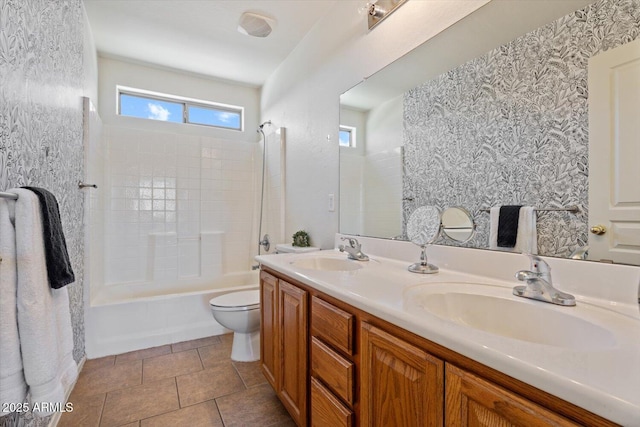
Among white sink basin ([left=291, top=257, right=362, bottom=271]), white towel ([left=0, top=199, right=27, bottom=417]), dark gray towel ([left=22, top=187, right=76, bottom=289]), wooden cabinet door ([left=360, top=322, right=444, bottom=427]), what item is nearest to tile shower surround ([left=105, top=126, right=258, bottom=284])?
white sink basin ([left=291, top=257, right=362, bottom=271])

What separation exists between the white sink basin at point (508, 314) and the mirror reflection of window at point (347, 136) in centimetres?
120

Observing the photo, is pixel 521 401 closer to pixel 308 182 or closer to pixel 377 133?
pixel 377 133

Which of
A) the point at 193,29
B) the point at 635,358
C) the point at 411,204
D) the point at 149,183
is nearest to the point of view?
the point at 635,358

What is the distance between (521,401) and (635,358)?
0.21 meters

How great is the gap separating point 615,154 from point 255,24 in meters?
2.39

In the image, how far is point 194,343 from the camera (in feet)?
8.31

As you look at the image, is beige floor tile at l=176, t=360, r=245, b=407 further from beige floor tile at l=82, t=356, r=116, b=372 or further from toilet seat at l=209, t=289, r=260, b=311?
beige floor tile at l=82, t=356, r=116, b=372

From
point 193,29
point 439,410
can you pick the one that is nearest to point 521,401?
point 439,410

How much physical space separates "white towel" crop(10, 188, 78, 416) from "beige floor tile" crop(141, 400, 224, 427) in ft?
2.68

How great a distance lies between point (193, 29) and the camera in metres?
2.46

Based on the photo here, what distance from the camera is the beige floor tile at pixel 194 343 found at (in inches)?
96.0

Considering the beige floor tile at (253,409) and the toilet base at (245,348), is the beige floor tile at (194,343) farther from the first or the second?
the beige floor tile at (253,409)

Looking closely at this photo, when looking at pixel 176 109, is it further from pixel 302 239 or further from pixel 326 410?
pixel 326 410

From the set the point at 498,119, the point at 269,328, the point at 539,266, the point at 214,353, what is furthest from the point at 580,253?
the point at 214,353
